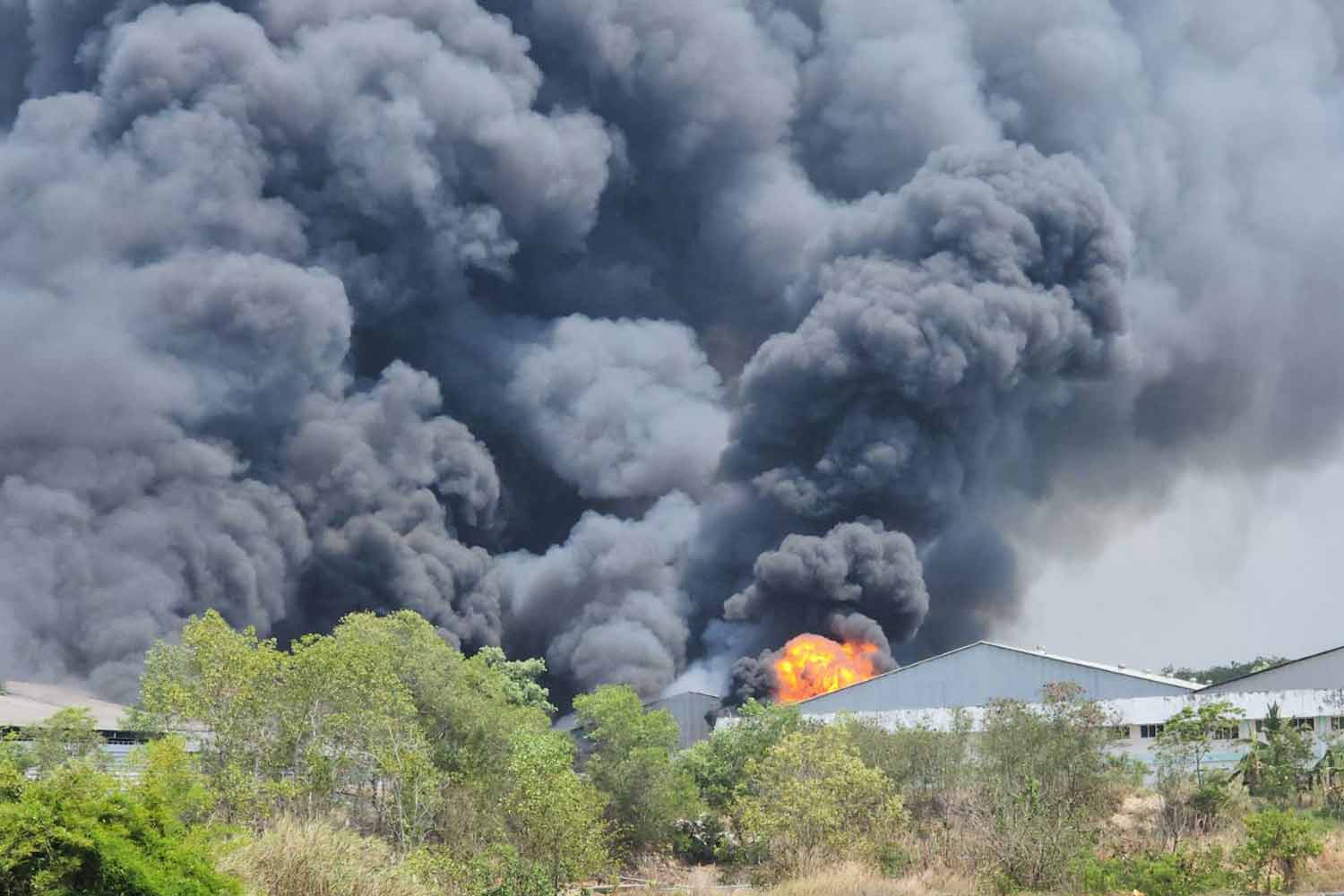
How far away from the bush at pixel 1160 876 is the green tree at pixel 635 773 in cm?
1490

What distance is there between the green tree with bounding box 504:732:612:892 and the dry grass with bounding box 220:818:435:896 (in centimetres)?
612

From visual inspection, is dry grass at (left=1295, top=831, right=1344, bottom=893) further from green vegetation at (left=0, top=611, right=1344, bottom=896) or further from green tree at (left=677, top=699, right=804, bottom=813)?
green tree at (left=677, top=699, right=804, bottom=813)

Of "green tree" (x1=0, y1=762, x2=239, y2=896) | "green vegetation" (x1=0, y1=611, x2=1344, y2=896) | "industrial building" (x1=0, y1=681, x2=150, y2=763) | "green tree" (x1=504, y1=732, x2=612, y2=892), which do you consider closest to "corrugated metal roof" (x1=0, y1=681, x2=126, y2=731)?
"industrial building" (x1=0, y1=681, x2=150, y2=763)

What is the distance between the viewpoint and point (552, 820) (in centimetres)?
2383

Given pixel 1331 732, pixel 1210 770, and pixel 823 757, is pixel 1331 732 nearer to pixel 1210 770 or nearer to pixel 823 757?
pixel 1210 770

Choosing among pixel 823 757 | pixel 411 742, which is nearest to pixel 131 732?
pixel 411 742

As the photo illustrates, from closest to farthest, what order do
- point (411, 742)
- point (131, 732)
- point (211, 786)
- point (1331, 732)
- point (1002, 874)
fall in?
point (211, 786), point (1002, 874), point (411, 742), point (1331, 732), point (131, 732)

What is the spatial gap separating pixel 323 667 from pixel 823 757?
10.6m

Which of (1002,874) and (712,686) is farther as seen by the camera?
(712,686)

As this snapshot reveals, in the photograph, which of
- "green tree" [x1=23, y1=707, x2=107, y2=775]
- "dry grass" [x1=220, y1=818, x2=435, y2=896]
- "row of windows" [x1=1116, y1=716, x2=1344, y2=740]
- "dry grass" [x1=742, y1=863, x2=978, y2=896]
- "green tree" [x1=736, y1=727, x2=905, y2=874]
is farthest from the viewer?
"row of windows" [x1=1116, y1=716, x2=1344, y2=740]

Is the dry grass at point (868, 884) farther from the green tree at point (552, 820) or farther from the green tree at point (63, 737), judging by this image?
the green tree at point (63, 737)

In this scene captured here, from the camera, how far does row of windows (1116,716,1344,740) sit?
39.2m

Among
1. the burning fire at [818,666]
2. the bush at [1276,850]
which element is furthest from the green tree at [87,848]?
the burning fire at [818,666]

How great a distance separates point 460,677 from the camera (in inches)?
1299
